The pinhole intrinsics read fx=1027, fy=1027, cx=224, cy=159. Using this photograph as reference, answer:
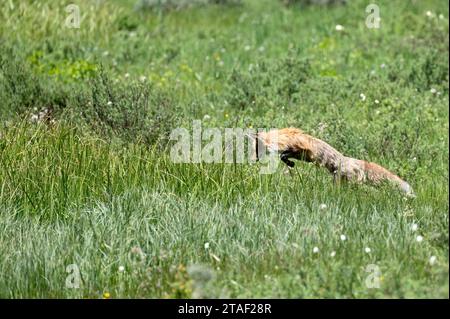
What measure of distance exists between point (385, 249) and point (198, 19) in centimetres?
916

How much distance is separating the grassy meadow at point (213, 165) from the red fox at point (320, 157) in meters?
0.12

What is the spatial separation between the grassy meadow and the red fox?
0.39 feet

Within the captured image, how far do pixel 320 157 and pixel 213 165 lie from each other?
83cm

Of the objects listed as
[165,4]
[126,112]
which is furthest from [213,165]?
[165,4]

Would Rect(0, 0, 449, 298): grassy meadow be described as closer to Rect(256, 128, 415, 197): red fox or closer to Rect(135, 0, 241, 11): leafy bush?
Rect(256, 128, 415, 197): red fox

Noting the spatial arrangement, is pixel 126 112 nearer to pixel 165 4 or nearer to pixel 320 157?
pixel 320 157

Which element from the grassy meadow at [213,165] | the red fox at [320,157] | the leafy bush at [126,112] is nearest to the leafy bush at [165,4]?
the grassy meadow at [213,165]

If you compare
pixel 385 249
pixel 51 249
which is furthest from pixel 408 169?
pixel 51 249

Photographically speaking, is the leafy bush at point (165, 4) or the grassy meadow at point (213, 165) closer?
the grassy meadow at point (213, 165)

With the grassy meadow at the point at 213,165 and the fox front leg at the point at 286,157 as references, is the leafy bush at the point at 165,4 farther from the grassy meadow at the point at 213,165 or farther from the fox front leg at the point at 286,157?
the fox front leg at the point at 286,157

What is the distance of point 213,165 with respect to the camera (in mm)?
7910

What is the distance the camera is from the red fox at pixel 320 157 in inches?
303

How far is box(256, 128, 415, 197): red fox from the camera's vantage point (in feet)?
25.3

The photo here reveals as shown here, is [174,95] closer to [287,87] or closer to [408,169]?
[287,87]
